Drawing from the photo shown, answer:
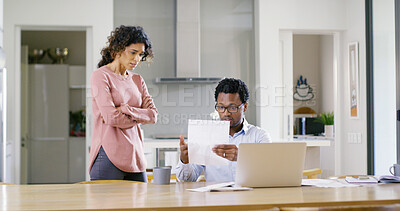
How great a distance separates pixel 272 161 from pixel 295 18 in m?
3.53

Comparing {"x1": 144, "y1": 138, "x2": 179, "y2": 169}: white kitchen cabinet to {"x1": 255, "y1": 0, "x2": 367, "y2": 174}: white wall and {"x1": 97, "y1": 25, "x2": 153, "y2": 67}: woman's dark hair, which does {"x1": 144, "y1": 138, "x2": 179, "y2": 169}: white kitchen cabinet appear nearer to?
{"x1": 255, "y1": 0, "x2": 367, "y2": 174}: white wall

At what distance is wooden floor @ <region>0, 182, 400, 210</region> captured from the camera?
1.65 metres

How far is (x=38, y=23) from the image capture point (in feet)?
16.1

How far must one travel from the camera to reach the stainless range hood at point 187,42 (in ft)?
17.0

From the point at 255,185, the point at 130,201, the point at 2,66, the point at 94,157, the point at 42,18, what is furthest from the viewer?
the point at 42,18

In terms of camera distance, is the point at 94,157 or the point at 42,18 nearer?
the point at 94,157

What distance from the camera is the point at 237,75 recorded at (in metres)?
5.46

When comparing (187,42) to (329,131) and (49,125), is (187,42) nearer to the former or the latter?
(329,131)

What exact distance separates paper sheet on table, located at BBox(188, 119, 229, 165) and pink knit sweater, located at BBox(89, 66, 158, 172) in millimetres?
535

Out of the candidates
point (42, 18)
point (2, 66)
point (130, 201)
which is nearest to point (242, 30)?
point (42, 18)

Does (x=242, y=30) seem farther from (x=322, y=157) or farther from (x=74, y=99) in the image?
(x=74, y=99)

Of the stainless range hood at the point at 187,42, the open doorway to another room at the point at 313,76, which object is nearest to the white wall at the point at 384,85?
the stainless range hood at the point at 187,42

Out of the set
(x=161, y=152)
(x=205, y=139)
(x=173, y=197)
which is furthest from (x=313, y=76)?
(x=173, y=197)

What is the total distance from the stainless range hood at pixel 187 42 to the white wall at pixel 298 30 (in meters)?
0.60
